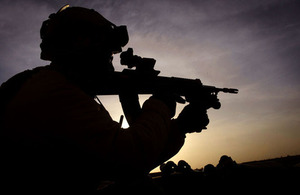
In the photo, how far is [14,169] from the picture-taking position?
3.96ft

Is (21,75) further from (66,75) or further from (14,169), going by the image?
(14,169)

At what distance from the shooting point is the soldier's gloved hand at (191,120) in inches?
82.7

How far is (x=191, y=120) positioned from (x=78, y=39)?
1.37m

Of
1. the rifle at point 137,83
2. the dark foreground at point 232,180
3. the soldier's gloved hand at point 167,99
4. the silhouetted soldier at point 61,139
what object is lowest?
the dark foreground at point 232,180

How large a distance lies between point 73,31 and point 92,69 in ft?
1.34

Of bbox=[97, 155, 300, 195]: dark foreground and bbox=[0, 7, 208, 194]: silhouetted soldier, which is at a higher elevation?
bbox=[0, 7, 208, 194]: silhouetted soldier

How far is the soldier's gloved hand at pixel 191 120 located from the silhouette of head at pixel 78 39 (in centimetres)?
96

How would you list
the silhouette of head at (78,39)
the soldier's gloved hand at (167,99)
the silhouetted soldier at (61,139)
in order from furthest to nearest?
the soldier's gloved hand at (167,99)
the silhouette of head at (78,39)
the silhouetted soldier at (61,139)

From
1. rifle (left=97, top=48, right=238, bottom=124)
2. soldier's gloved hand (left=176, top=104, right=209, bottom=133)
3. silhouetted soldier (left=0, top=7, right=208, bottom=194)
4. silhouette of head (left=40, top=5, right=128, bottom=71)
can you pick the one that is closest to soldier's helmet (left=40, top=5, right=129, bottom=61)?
silhouette of head (left=40, top=5, right=128, bottom=71)

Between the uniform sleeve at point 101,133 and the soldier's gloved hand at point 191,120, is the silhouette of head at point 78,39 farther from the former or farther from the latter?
the soldier's gloved hand at point 191,120

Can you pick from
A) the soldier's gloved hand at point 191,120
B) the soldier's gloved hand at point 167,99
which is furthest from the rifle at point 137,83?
the soldier's gloved hand at point 167,99

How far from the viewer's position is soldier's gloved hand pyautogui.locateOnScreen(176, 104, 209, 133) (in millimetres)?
2100

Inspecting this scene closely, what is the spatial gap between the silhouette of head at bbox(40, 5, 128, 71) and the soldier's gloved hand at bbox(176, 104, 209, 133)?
0.96 metres

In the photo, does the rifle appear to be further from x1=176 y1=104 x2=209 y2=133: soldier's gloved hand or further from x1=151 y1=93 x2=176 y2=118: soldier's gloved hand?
x1=151 y1=93 x2=176 y2=118: soldier's gloved hand
